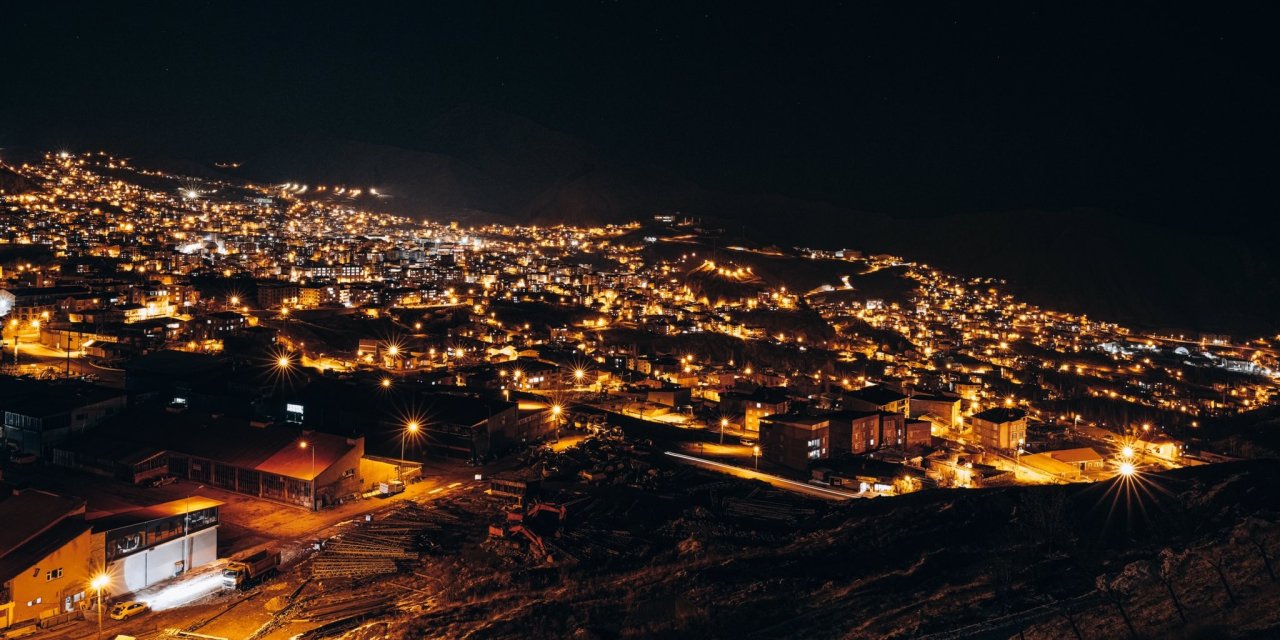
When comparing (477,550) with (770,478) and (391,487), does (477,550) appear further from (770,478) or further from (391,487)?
(770,478)

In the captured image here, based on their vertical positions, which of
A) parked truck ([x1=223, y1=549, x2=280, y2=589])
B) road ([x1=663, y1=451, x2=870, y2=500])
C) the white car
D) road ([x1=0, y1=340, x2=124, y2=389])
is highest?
road ([x1=0, y1=340, x2=124, y2=389])

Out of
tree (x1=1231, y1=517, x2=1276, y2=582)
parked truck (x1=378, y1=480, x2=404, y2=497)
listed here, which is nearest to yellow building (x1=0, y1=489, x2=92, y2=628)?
parked truck (x1=378, y1=480, x2=404, y2=497)

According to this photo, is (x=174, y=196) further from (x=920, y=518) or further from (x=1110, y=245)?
(x=1110, y=245)

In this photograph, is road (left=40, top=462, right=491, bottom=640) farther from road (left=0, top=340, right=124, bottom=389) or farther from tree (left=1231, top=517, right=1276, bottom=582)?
tree (left=1231, top=517, right=1276, bottom=582)

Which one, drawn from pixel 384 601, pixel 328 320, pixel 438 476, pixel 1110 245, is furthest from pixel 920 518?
pixel 1110 245

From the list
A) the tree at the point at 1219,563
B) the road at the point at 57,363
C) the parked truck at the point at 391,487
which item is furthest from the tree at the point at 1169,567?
the road at the point at 57,363

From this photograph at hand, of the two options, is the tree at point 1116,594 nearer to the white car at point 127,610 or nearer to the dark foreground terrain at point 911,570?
the dark foreground terrain at point 911,570
